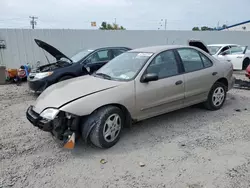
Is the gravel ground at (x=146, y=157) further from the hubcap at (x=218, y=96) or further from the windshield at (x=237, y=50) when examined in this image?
the windshield at (x=237, y=50)

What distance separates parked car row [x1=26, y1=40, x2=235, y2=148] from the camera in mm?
3281

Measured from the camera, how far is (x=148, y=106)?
388cm

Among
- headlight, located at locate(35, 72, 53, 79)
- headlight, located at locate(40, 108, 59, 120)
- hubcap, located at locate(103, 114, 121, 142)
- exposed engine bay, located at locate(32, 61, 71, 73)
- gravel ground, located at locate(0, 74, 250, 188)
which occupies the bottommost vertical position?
gravel ground, located at locate(0, 74, 250, 188)

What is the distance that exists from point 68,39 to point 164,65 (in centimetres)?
898

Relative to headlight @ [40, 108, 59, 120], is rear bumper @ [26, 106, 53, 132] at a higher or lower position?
lower

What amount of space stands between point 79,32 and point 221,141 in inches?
406

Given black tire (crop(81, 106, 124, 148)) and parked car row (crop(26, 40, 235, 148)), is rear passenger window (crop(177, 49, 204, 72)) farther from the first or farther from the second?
black tire (crop(81, 106, 124, 148))

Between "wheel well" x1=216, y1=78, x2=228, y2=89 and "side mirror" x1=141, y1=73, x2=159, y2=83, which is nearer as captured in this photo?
"side mirror" x1=141, y1=73, x2=159, y2=83

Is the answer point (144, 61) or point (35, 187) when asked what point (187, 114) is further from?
point (35, 187)

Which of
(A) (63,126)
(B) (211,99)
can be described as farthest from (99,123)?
(B) (211,99)

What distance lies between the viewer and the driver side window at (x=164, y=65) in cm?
406

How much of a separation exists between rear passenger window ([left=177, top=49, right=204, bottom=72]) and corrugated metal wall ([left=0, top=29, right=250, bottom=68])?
8.57m

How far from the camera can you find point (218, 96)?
202 inches

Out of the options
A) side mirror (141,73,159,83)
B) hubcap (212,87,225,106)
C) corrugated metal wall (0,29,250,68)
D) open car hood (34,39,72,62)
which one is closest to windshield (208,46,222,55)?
corrugated metal wall (0,29,250,68)
